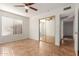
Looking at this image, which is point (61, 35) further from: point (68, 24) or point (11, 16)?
point (11, 16)

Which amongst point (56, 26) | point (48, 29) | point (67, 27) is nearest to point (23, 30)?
point (48, 29)

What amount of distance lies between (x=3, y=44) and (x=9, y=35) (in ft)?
0.96

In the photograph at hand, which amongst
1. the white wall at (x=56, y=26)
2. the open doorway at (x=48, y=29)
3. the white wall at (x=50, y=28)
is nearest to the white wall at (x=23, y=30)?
the white wall at (x=56, y=26)

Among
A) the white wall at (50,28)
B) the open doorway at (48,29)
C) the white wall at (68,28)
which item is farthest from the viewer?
the open doorway at (48,29)

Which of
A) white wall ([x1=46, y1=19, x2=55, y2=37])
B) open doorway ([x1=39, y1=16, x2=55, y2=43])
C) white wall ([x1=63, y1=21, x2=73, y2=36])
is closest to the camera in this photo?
white wall ([x1=63, y1=21, x2=73, y2=36])

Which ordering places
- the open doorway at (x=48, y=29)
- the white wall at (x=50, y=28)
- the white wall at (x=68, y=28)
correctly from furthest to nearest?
the open doorway at (x=48, y=29) < the white wall at (x=50, y=28) < the white wall at (x=68, y=28)

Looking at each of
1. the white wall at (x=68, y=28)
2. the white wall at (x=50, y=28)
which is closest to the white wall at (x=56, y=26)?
the white wall at (x=50, y=28)

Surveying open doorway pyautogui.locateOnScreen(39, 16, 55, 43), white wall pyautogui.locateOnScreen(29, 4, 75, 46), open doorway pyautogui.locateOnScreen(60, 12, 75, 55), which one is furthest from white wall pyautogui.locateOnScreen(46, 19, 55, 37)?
open doorway pyautogui.locateOnScreen(60, 12, 75, 55)

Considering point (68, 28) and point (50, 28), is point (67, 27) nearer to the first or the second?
point (68, 28)

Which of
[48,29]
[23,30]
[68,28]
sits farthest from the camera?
[48,29]

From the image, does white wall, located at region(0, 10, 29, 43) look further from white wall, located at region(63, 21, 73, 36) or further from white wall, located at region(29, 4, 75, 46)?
white wall, located at region(63, 21, 73, 36)

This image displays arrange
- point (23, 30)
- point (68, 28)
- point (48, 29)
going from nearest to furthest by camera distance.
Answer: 1. point (68, 28)
2. point (23, 30)
3. point (48, 29)

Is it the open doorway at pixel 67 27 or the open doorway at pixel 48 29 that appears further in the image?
the open doorway at pixel 48 29

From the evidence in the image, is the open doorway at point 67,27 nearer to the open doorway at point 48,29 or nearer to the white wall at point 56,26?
the white wall at point 56,26
